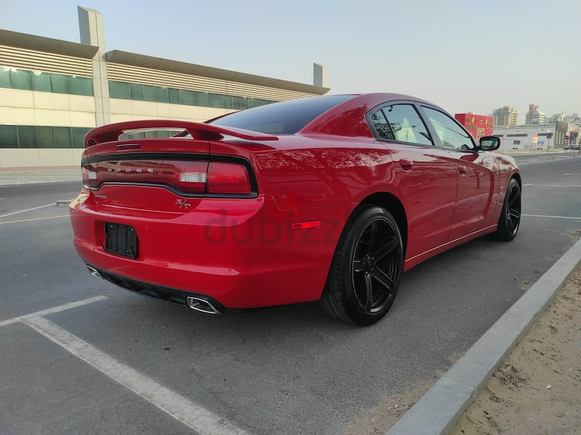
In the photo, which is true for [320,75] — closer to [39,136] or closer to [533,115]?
[39,136]

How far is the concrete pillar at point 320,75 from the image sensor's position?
139ft

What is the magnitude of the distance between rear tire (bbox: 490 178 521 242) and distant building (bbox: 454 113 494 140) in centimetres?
4125

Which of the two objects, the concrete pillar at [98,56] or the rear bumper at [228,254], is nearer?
the rear bumper at [228,254]

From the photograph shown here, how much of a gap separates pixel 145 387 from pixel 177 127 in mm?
1371

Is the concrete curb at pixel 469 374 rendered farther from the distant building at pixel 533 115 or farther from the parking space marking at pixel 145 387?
the distant building at pixel 533 115

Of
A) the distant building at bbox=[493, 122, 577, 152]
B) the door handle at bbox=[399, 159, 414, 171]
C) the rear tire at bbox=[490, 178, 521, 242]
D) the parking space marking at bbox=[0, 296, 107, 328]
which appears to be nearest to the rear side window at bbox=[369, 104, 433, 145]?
the door handle at bbox=[399, 159, 414, 171]

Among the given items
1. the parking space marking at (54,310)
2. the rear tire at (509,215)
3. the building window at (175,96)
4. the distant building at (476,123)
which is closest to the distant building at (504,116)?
the distant building at (476,123)

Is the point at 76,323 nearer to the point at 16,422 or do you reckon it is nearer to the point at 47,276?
the point at 16,422

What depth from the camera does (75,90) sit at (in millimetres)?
27250

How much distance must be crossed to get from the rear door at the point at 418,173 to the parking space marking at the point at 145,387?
190 cm

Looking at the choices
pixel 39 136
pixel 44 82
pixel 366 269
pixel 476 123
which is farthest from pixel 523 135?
pixel 366 269

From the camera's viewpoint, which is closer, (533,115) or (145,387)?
(145,387)

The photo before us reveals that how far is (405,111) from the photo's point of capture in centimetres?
353

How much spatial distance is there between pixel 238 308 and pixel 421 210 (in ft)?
5.67
